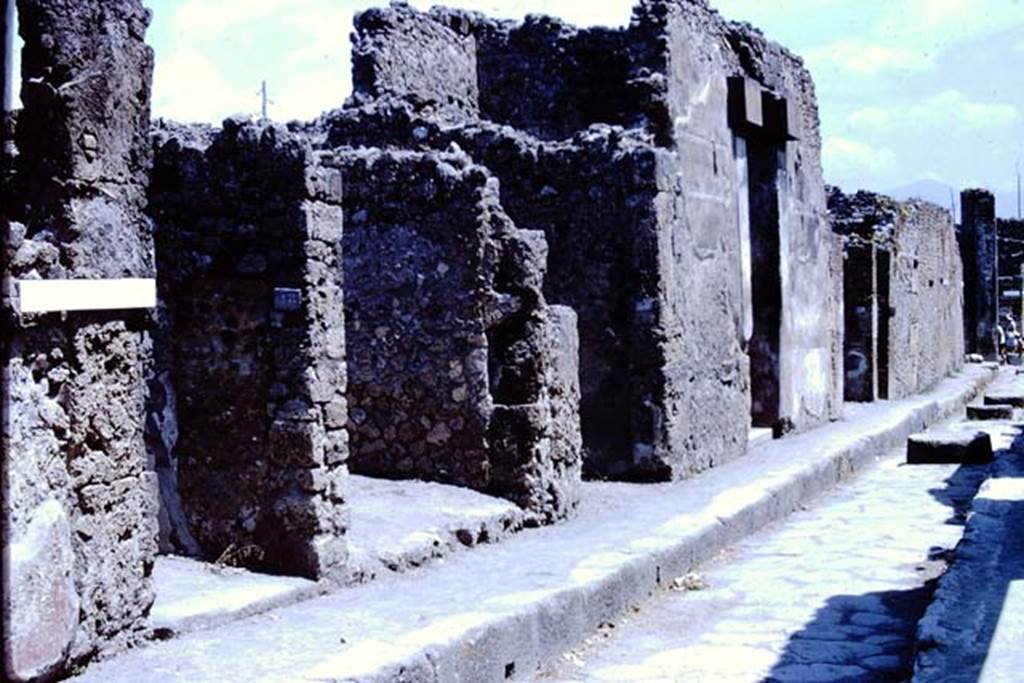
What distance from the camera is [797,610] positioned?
6.28 m

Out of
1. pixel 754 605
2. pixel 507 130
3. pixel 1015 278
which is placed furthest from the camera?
pixel 1015 278

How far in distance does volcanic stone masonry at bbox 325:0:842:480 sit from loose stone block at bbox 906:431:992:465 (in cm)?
172

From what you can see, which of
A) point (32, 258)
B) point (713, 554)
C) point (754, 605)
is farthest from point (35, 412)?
point (713, 554)

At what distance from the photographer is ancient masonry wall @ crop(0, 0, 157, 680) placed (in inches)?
158

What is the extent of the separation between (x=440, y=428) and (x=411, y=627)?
283cm

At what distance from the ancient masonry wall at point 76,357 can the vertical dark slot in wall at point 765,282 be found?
339 inches

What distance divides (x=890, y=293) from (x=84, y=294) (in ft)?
48.4

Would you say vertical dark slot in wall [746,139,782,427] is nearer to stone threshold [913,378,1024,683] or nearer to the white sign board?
stone threshold [913,378,1024,683]

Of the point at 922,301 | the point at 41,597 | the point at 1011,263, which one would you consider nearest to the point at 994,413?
the point at 922,301

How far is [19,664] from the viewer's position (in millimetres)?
3926

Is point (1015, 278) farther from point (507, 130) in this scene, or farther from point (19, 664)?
point (19, 664)

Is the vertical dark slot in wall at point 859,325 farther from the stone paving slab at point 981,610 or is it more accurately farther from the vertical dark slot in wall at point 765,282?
the stone paving slab at point 981,610

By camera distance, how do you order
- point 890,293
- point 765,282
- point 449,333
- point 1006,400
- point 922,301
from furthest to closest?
point 922,301 → point 890,293 → point 1006,400 → point 765,282 → point 449,333

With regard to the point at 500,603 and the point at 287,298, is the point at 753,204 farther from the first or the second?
the point at 500,603
